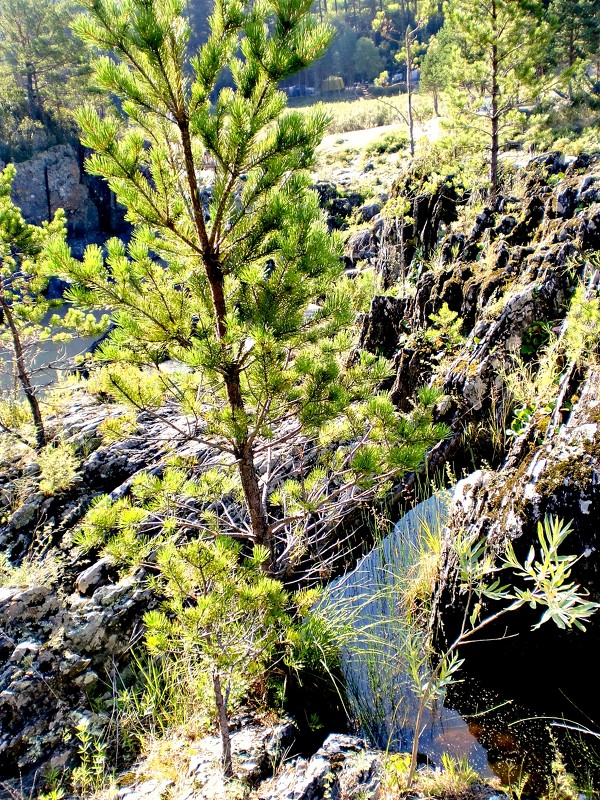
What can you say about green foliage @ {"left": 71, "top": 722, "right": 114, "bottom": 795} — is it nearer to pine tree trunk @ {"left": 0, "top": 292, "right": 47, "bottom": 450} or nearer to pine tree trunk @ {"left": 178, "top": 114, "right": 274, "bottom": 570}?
pine tree trunk @ {"left": 178, "top": 114, "right": 274, "bottom": 570}

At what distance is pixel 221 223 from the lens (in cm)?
254

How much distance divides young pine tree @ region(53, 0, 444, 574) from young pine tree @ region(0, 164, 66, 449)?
411cm

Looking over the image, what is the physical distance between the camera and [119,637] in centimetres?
356

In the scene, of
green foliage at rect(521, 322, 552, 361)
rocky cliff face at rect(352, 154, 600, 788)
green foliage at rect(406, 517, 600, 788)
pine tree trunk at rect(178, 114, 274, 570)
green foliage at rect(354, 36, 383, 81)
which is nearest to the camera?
green foliage at rect(406, 517, 600, 788)

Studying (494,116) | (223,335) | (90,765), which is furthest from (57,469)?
(494,116)

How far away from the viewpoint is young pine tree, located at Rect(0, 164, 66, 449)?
19.1 ft

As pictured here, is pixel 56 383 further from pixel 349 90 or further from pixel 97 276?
pixel 349 90

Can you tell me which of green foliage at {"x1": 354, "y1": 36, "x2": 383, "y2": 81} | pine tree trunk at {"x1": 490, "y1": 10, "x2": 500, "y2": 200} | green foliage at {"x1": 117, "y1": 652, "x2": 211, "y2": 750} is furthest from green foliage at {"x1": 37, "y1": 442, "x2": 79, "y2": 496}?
green foliage at {"x1": 354, "y1": 36, "x2": 383, "y2": 81}

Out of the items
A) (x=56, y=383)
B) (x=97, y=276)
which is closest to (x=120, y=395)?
(x=97, y=276)

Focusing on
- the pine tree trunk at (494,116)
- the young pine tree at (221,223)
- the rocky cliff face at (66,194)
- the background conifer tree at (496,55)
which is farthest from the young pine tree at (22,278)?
the rocky cliff face at (66,194)

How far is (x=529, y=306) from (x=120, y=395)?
4.68m

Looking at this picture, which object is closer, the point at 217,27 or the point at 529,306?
the point at 217,27

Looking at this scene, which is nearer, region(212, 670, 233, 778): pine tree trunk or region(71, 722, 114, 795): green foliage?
region(212, 670, 233, 778): pine tree trunk

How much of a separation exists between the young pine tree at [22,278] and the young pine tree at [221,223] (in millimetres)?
4110
